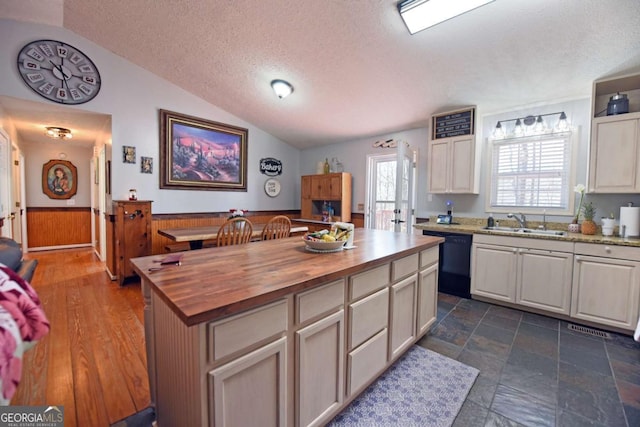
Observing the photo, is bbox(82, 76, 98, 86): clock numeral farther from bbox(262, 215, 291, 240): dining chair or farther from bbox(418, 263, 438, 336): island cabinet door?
bbox(418, 263, 438, 336): island cabinet door

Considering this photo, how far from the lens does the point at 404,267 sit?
1869 mm

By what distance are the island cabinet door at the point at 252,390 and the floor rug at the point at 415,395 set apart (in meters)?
0.54

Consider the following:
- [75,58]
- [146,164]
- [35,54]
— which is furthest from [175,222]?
[35,54]

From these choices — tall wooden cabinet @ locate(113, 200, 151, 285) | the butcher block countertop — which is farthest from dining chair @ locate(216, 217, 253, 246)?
tall wooden cabinet @ locate(113, 200, 151, 285)

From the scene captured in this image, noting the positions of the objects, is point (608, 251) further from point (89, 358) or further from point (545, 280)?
point (89, 358)

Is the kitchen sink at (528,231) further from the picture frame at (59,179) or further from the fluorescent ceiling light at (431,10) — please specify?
the picture frame at (59,179)

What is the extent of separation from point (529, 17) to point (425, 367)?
2715 mm

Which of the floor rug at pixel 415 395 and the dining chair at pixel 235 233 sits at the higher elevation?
the dining chair at pixel 235 233

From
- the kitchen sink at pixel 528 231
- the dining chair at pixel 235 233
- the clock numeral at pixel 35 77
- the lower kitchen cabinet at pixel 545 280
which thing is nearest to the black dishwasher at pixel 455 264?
the kitchen sink at pixel 528 231

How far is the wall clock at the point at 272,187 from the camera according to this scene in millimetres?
5441

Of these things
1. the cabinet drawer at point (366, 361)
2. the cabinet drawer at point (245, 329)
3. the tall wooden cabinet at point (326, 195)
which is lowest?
the cabinet drawer at point (366, 361)

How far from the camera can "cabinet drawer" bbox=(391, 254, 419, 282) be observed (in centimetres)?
176

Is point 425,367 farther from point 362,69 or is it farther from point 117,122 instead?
point 117,122

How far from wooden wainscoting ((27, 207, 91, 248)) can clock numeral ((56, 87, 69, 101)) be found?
374 cm
